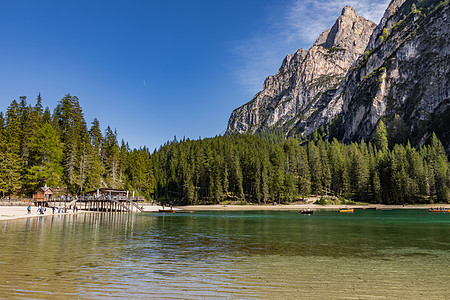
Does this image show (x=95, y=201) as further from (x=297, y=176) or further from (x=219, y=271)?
(x=297, y=176)

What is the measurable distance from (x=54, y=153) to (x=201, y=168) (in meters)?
67.3

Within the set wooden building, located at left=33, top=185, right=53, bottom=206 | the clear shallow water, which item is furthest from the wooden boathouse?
the clear shallow water

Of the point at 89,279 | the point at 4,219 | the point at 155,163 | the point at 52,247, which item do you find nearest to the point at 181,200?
the point at 155,163

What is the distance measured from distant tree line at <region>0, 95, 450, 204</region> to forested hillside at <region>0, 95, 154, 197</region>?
28 cm

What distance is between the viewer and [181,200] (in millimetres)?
144375

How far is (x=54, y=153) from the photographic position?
8925cm

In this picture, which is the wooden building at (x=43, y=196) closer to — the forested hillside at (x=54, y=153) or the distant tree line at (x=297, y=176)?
the forested hillside at (x=54, y=153)

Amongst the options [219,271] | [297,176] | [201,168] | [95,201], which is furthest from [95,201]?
[297,176]

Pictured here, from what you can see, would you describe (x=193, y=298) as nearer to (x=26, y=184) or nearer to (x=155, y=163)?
(x=26, y=184)

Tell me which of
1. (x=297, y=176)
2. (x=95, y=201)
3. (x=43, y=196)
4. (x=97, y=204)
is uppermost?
(x=297, y=176)

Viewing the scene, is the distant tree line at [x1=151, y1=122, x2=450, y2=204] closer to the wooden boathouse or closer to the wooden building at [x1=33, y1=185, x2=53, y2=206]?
the wooden boathouse

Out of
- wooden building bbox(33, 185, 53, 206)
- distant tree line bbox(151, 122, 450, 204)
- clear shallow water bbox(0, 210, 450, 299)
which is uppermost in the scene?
distant tree line bbox(151, 122, 450, 204)

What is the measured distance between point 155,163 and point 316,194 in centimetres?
8638

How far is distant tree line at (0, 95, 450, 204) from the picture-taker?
3430 inches
